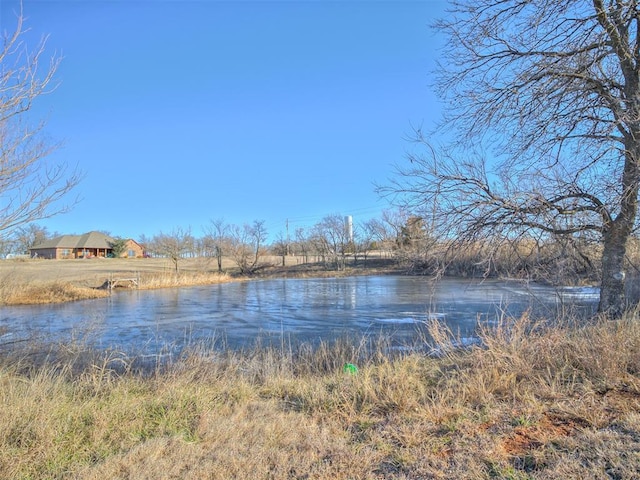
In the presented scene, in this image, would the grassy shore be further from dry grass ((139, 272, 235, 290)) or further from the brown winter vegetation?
the brown winter vegetation

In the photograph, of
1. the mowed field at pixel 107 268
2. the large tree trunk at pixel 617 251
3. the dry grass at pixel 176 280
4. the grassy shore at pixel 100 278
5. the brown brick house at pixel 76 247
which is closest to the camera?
the large tree trunk at pixel 617 251

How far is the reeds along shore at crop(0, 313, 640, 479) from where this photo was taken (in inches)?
126

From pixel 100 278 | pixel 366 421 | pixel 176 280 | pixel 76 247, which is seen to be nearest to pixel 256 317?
pixel 366 421

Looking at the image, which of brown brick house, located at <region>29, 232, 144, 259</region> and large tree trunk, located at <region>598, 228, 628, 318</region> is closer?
large tree trunk, located at <region>598, 228, 628, 318</region>

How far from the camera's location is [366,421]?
4.29m

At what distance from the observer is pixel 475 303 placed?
830 inches

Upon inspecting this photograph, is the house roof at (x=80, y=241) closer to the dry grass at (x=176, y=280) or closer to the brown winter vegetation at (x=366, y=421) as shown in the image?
the dry grass at (x=176, y=280)

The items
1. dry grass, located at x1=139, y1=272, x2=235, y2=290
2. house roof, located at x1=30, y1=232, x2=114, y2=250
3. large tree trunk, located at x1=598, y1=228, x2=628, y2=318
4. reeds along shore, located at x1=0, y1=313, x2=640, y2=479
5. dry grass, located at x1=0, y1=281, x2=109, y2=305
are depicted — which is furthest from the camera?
house roof, located at x1=30, y1=232, x2=114, y2=250

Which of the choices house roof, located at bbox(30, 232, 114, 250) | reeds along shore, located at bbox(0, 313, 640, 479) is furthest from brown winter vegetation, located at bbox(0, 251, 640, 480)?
house roof, located at bbox(30, 232, 114, 250)

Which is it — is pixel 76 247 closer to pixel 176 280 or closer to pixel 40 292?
pixel 176 280

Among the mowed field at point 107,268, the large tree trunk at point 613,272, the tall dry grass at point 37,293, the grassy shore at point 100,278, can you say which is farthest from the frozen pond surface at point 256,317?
the mowed field at point 107,268

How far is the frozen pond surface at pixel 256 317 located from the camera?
12844mm

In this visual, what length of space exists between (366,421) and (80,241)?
96.7 m

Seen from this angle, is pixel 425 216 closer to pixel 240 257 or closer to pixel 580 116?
pixel 580 116
